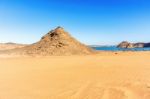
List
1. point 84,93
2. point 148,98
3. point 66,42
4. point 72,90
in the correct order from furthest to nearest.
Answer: point 66,42 → point 72,90 → point 84,93 → point 148,98

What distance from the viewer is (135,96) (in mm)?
4668

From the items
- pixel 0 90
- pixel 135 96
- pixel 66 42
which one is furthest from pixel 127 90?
pixel 66 42

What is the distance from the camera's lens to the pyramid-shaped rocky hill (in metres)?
30.1

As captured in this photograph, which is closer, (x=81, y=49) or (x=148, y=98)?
(x=148, y=98)

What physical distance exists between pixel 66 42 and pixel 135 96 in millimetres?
27564

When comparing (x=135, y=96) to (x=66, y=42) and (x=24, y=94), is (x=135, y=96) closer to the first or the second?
(x=24, y=94)

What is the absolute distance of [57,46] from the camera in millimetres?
31281

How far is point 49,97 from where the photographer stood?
187 inches

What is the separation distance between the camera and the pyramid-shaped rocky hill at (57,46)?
30103 millimetres

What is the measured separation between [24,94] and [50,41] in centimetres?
2804

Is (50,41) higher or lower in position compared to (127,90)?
higher

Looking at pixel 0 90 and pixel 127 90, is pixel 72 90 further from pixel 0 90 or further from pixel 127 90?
pixel 0 90

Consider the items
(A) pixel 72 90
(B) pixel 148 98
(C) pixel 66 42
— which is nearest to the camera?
(B) pixel 148 98

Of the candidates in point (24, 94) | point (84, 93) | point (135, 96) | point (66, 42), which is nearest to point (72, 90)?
point (84, 93)
